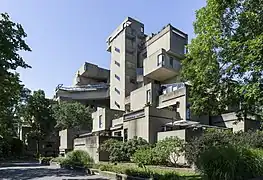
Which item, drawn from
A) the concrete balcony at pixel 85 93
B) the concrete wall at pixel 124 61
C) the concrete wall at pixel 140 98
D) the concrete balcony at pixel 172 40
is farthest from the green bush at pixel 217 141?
the concrete balcony at pixel 85 93

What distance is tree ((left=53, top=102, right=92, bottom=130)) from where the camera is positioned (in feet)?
149

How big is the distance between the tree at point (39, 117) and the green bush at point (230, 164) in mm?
40729

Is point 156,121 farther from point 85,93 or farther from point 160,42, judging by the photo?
point 85,93

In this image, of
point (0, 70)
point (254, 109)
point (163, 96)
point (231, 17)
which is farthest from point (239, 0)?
point (163, 96)

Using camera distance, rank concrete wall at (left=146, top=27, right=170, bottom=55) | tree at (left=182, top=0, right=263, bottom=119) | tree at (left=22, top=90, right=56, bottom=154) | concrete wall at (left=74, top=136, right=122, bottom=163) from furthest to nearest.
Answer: tree at (left=22, top=90, right=56, bottom=154), concrete wall at (left=146, top=27, right=170, bottom=55), concrete wall at (left=74, top=136, right=122, bottom=163), tree at (left=182, top=0, right=263, bottom=119)

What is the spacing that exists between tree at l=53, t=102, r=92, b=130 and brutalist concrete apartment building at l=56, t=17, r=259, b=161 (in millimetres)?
4620

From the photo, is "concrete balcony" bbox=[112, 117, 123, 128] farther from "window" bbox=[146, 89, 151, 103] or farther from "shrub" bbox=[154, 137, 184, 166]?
"shrub" bbox=[154, 137, 184, 166]

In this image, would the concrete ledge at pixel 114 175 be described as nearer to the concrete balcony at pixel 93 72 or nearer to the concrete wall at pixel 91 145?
the concrete wall at pixel 91 145

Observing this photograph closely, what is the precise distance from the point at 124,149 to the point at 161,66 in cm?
2013

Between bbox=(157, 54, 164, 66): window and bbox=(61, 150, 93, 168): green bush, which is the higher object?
bbox=(157, 54, 164, 66): window

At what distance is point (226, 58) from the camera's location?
13.1 meters

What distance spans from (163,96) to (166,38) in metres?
11.2

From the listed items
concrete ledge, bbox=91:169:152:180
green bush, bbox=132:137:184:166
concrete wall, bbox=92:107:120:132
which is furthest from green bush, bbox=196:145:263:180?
concrete wall, bbox=92:107:120:132

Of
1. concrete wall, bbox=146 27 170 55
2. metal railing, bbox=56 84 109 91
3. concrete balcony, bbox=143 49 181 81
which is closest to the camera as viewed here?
concrete balcony, bbox=143 49 181 81
